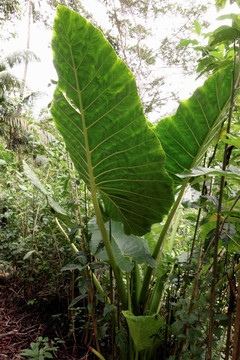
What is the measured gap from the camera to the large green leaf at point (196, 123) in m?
0.95

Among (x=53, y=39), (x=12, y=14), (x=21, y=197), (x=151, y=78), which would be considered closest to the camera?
(x=53, y=39)

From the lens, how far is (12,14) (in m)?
6.70

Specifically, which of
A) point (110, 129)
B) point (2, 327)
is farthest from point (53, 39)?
point (2, 327)

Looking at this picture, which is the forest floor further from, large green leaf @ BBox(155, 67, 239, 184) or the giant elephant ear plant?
large green leaf @ BBox(155, 67, 239, 184)

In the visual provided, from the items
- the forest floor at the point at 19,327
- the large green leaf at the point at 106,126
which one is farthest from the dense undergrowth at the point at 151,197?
the forest floor at the point at 19,327

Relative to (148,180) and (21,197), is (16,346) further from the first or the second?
(148,180)

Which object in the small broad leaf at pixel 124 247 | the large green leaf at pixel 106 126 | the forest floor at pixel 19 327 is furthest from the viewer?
the forest floor at pixel 19 327

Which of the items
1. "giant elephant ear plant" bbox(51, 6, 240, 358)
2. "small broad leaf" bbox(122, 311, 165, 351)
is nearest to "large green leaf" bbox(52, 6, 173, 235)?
"giant elephant ear plant" bbox(51, 6, 240, 358)

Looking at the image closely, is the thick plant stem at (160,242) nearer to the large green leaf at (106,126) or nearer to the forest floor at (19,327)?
the large green leaf at (106,126)

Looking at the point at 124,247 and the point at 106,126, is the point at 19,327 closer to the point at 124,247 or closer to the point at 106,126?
the point at 124,247

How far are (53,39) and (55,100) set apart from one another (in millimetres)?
191

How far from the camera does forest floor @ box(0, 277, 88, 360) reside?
1.42 metres

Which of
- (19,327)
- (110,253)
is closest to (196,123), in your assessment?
(110,253)

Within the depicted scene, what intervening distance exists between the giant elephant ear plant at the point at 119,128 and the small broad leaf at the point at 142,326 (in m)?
0.12
